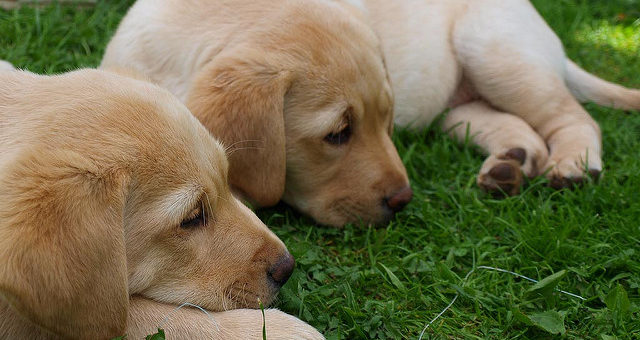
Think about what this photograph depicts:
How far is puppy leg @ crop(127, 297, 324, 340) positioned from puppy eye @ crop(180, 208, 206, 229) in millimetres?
322

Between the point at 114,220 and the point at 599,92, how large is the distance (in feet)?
14.4

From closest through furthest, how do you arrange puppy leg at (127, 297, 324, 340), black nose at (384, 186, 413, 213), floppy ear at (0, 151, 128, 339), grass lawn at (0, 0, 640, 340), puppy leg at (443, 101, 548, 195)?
1. floppy ear at (0, 151, 128, 339)
2. puppy leg at (127, 297, 324, 340)
3. grass lawn at (0, 0, 640, 340)
4. black nose at (384, 186, 413, 213)
5. puppy leg at (443, 101, 548, 195)

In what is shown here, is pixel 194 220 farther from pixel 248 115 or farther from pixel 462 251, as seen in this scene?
pixel 462 251

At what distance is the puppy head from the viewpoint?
156 inches

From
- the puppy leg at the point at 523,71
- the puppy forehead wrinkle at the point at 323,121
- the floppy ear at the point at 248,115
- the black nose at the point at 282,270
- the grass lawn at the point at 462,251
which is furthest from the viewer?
the puppy leg at the point at 523,71

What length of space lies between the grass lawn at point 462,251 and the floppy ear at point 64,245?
100 centimetres

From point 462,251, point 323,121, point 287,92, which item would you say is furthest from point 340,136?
point 462,251

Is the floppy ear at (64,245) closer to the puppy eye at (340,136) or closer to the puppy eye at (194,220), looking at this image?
the puppy eye at (194,220)

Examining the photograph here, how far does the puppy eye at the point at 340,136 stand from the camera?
4.27m

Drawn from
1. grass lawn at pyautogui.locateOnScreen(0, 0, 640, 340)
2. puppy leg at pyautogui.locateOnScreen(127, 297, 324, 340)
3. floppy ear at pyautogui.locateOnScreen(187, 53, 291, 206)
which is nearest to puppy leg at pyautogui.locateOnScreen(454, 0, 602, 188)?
grass lawn at pyautogui.locateOnScreen(0, 0, 640, 340)

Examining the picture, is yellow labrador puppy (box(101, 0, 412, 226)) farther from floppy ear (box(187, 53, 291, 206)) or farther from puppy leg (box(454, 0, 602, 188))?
puppy leg (box(454, 0, 602, 188))

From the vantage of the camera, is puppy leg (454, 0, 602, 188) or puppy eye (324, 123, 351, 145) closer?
puppy eye (324, 123, 351, 145)

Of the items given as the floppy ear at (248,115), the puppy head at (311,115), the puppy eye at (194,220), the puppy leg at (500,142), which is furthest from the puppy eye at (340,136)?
the puppy eye at (194,220)

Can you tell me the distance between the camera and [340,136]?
4.32 metres
